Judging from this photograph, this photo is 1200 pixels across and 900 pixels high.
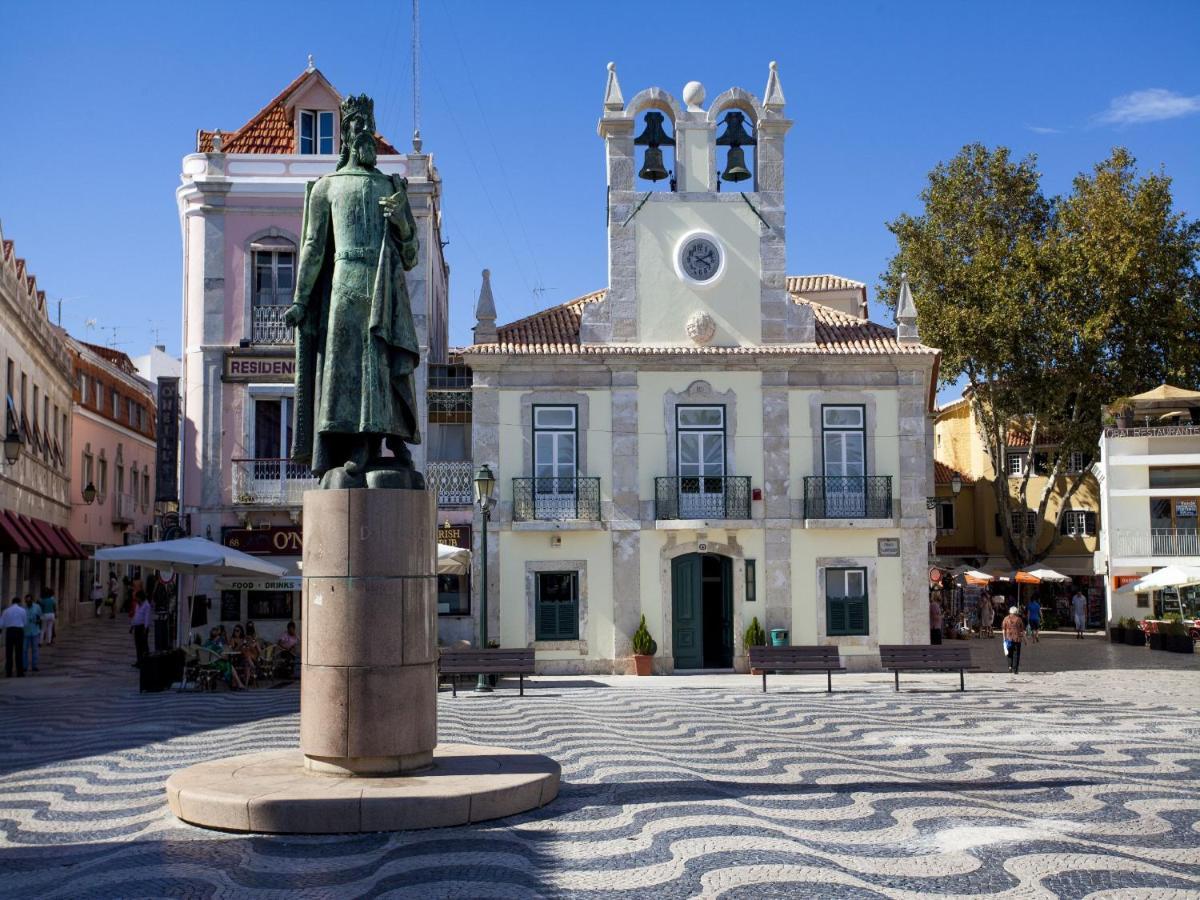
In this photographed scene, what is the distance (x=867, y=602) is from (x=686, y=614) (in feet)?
11.1

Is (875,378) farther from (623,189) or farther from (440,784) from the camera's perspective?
(440,784)

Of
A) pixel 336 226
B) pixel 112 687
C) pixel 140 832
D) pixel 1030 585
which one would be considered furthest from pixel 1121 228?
pixel 140 832

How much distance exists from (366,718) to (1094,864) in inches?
183

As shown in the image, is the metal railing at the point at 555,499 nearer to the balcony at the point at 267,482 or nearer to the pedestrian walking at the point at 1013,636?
the balcony at the point at 267,482

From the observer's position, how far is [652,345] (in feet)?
80.0

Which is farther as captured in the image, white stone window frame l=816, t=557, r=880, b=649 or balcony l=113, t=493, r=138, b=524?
balcony l=113, t=493, r=138, b=524

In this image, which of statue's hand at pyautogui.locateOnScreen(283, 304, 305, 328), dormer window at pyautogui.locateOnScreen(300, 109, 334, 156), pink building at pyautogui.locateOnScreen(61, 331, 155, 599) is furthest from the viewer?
pink building at pyautogui.locateOnScreen(61, 331, 155, 599)

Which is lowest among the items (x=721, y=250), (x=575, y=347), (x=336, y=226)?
(x=336, y=226)

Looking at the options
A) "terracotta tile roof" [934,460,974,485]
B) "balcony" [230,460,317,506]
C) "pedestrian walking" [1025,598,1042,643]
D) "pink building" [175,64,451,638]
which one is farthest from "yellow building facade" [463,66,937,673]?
"terracotta tile roof" [934,460,974,485]

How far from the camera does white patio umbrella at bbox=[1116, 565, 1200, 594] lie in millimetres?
31078

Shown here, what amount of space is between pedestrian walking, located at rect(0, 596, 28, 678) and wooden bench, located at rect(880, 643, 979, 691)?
14288 millimetres

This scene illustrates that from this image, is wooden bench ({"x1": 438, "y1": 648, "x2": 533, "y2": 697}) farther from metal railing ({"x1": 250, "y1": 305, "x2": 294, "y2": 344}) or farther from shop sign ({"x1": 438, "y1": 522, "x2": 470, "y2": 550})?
metal railing ({"x1": 250, "y1": 305, "x2": 294, "y2": 344})

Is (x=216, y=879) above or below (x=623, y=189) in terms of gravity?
below

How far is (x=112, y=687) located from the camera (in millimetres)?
19859
